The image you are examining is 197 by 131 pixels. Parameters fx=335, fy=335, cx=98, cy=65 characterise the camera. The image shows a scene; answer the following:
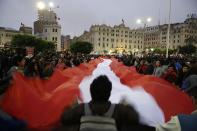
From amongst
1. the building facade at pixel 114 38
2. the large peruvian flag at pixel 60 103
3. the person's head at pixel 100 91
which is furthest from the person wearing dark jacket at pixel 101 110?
the building facade at pixel 114 38

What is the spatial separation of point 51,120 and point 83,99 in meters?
0.95

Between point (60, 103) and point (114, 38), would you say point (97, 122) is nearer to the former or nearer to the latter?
point (60, 103)

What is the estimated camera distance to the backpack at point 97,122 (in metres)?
3.63

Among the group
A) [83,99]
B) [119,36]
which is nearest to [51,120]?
[83,99]

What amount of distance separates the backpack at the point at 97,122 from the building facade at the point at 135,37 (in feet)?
495

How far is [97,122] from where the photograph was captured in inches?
143

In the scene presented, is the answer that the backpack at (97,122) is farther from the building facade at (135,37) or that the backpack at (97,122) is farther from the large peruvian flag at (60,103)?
the building facade at (135,37)

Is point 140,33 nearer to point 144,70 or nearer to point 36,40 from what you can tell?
point 36,40

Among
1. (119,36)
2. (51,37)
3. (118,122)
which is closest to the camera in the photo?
(118,122)

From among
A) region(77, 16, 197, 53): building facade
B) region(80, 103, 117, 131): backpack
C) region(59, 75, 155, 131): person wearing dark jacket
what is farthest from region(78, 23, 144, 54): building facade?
region(80, 103, 117, 131): backpack

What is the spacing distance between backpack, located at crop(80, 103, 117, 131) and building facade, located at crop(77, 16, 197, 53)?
5946 inches

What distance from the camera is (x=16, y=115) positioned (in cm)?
523

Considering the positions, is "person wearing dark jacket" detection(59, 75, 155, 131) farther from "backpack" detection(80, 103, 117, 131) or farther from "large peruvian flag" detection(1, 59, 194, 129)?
"large peruvian flag" detection(1, 59, 194, 129)

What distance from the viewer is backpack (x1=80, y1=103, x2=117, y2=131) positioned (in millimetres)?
3633
